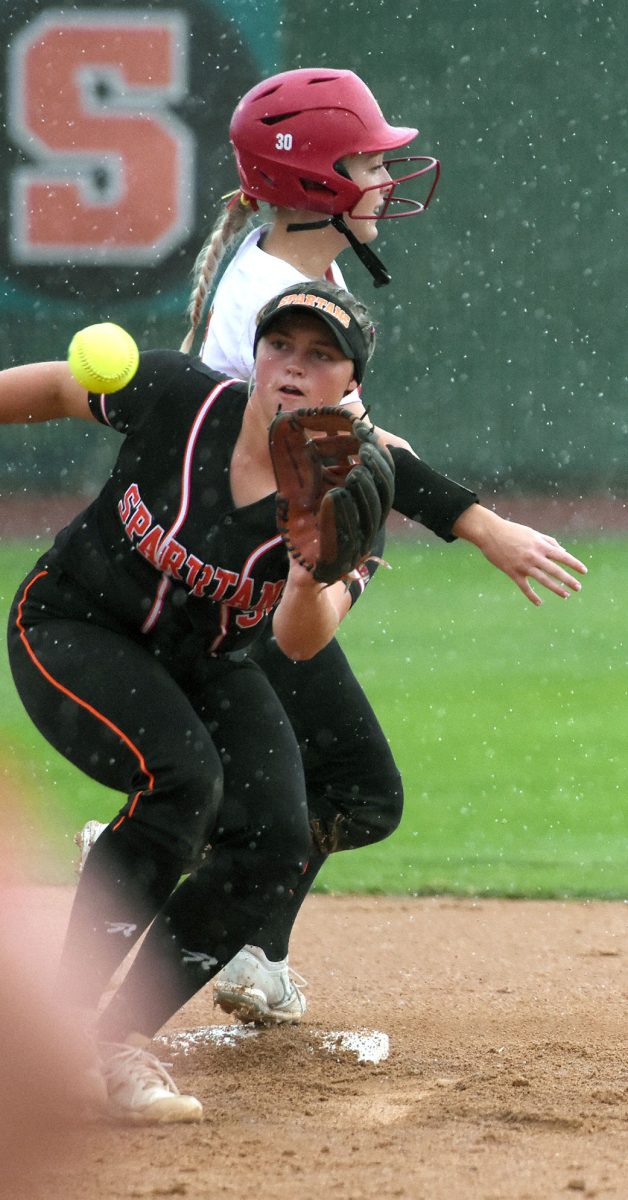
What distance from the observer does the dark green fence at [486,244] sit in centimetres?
1134

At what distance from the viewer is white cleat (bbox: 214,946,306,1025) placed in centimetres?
344

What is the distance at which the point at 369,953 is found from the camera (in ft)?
13.8

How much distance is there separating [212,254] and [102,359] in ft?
2.79

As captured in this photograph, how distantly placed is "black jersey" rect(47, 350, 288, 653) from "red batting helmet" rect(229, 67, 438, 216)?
512 millimetres

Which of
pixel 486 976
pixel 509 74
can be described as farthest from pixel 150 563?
pixel 509 74

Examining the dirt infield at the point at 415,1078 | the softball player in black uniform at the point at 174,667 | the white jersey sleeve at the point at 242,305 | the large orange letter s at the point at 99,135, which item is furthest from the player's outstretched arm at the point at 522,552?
the large orange letter s at the point at 99,135

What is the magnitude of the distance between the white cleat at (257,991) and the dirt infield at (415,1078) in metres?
0.06

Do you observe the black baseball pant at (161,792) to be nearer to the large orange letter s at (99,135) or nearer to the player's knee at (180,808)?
the player's knee at (180,808)

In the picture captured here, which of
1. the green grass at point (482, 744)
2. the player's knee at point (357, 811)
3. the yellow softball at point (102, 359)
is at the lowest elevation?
the green grass at point (482, 744)

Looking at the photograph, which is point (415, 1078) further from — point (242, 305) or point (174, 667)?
point (242, 305)

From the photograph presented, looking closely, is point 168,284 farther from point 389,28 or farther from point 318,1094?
point 318,1094

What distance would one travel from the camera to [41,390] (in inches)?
118

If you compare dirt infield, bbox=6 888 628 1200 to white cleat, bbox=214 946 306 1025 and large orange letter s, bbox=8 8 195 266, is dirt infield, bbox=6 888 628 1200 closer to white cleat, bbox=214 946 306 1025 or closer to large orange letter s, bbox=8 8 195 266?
white cleat, bbox=214 946 306 1025

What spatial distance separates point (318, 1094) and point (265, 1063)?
0.26 meters
